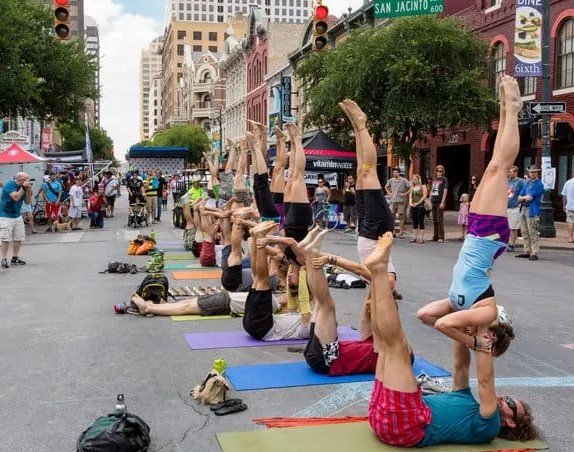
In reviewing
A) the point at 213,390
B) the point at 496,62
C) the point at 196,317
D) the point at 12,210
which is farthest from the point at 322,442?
the point at 496,62

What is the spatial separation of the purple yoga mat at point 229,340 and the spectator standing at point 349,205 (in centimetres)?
1507

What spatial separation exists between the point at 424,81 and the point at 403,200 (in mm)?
5200

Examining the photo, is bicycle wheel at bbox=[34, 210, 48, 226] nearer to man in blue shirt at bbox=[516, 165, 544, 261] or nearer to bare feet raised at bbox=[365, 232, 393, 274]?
man in blue shirt at bbox=[516, 165, 544, 261]

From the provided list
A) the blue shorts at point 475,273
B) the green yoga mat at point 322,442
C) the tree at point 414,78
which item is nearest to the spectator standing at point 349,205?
the tree at point 414,78

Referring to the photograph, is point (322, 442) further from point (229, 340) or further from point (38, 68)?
point (38, 68)

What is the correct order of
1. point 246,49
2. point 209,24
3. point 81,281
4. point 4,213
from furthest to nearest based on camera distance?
point 209,24, point 246,49, point 4,213, point 81,281

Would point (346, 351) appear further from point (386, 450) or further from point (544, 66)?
point (544, 66)

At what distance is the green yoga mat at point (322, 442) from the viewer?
4.68 m

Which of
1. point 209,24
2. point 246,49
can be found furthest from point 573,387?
point 209,24

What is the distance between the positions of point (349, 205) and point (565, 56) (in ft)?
30.7

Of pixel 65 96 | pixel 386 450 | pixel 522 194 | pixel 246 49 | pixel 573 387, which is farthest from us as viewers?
pixel 246 49

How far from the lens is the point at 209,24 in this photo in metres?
153

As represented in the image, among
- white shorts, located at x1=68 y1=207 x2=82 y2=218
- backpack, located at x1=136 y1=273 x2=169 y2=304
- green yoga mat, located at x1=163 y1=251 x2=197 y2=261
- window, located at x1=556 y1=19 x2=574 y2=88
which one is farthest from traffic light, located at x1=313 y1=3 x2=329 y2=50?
window, located at x1=556 y1=19 x2=574 y2=88

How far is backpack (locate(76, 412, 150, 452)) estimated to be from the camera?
14.3ft
